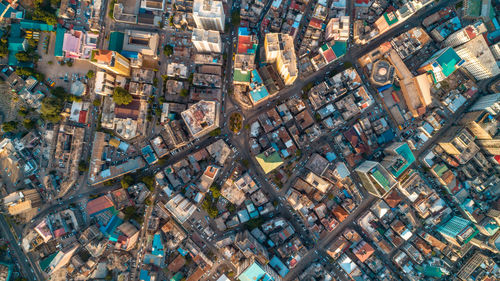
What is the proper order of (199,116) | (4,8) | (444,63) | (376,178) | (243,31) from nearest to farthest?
(376,178) → (199,116) → (243,31) → (444,63) → (4,8)

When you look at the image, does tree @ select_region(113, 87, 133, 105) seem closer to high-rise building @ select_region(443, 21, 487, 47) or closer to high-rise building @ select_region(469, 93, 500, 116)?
high-rise building @ select_region(443, 21, 487, 47)

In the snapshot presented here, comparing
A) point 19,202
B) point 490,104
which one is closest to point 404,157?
point 490,104

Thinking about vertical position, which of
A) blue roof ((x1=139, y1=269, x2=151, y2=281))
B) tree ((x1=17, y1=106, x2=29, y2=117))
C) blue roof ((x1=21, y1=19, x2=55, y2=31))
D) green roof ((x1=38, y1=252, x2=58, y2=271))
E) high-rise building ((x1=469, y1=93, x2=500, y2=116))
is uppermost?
blue roof ((x1=21, y1=19, x2=55, y2=31))

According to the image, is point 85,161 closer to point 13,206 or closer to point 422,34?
point 13,206

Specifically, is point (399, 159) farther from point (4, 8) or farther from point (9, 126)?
point (4, 8)

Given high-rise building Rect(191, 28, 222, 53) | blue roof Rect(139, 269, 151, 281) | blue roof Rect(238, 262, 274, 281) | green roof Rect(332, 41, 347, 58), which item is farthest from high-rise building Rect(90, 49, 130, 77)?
blue roof Rect(238, 262, 274, 281)

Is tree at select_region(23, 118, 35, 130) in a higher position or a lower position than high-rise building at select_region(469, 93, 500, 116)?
lower
